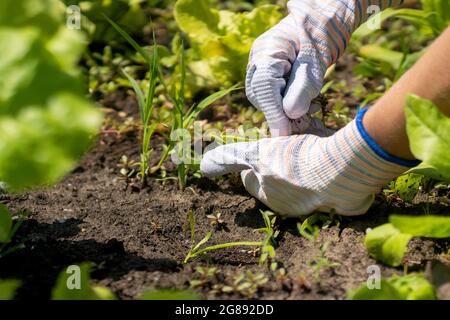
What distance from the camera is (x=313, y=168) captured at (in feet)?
6.07

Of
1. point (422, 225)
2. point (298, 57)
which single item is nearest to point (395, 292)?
point (422, 225)

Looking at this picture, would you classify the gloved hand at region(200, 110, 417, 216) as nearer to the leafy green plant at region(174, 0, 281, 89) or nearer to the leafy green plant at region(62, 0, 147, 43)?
the leafy green plant at region(174, 0, 281, 89)

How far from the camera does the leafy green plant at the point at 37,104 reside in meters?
1.12

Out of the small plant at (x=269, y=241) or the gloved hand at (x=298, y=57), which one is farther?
the gloved hand at (x=298, y=57)

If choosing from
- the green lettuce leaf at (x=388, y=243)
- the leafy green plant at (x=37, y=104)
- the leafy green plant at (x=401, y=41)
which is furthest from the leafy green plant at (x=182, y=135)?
the leafy green plant at (x=37, y=104)

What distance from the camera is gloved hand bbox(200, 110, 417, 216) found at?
1.77m

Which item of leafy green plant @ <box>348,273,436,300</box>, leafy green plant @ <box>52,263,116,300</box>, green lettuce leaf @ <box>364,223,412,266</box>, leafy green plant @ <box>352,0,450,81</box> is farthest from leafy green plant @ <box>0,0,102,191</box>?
leafy green plant @ <box>352,0,450,81</box>

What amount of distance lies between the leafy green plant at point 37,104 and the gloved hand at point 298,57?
83 centimetres

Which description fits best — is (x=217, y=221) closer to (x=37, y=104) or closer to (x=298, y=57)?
(x=298, y=57)

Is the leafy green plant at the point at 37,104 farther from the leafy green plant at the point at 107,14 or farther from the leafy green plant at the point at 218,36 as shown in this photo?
the leafy green plant at the point at 107,14

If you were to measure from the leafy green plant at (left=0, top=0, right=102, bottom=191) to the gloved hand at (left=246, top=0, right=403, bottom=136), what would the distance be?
0.83 metres

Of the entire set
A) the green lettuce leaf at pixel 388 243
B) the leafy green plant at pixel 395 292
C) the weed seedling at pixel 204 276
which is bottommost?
the leafy green plant at pixel 395 292

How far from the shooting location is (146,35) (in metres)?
3.00

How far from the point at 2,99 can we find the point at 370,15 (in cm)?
130
